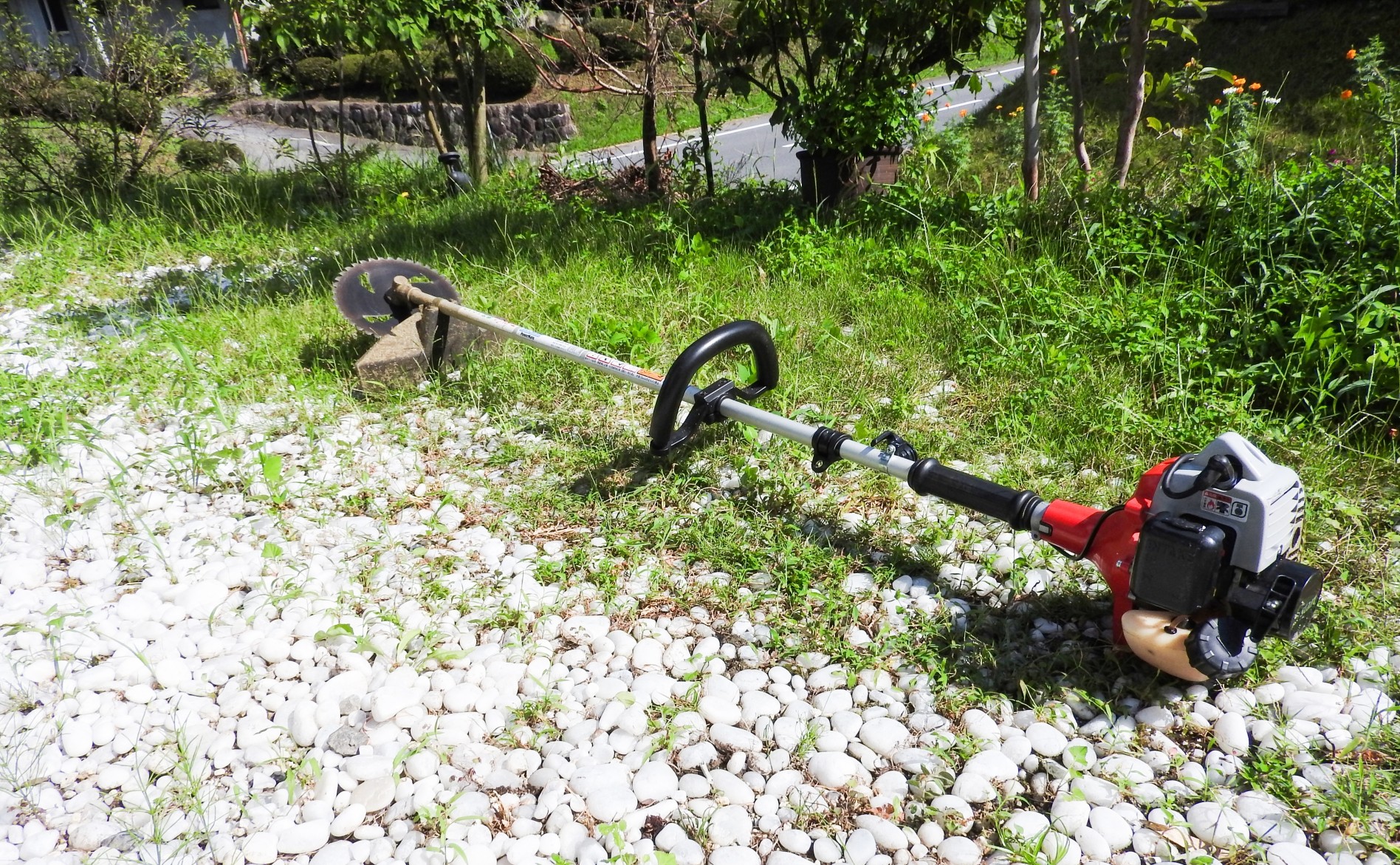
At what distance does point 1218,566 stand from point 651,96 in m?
4.63

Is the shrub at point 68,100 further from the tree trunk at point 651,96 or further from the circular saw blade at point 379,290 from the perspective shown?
the circular saw blade at point 379,290

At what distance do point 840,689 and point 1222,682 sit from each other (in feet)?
2.69

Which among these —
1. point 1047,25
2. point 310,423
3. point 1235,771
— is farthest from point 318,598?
point 1047,25

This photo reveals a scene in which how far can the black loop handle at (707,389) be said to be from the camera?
2.40 meters

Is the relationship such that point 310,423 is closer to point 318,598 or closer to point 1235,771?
point 318,598

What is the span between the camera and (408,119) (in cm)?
1572

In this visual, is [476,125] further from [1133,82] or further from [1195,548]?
[1195,548]

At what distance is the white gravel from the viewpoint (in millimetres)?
1649

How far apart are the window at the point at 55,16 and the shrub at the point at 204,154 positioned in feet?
56.4

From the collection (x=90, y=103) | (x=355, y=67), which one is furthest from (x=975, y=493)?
(x=355, y=67)

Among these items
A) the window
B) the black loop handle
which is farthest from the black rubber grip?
the window

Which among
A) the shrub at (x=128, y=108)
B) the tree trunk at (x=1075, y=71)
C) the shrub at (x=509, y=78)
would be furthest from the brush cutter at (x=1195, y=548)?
the shrub at (x=509, y=78)

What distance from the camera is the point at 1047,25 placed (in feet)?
16.6

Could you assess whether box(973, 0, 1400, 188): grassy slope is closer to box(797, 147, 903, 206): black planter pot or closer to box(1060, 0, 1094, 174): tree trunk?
box(1060, 0, 1094, 174): tree trunk
